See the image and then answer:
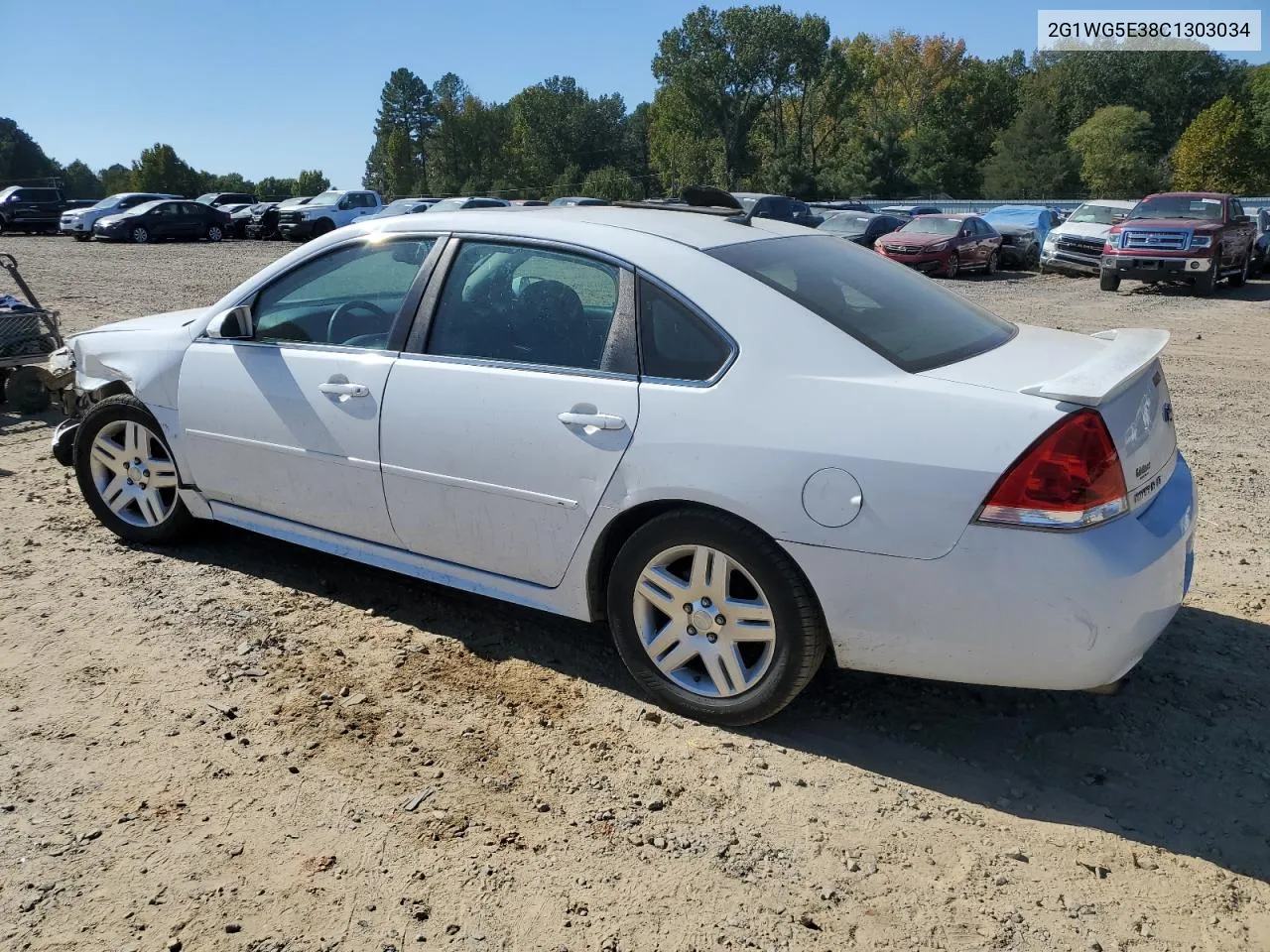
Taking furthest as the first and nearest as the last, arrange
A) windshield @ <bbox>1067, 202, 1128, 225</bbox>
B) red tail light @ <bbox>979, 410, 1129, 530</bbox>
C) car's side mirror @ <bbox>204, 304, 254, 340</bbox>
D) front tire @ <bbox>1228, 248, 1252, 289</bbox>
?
windshield @ <bbox>1067, 202, 1128, 225</bbox>, front tire @ <bbox>1228, 248, 1252, 289</bbox>, car's side mirror @ <bbox>204, 304, 254, 340</bbox>, red tail light @ <bbox>979, 410, 1129, 530</bbox>

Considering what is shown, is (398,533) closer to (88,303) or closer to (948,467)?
(948,467)

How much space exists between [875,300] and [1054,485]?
1036 millimetres

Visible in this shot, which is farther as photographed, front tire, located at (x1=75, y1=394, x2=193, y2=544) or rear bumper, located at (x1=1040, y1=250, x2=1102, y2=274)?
rear bumper, located at (x1=1040, y1=250, x2=1102, y2=274)

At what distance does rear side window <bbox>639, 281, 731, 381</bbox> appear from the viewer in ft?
10.7

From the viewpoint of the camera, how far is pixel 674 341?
3322 mm

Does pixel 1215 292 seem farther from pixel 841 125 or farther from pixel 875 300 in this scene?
pixel 841 125

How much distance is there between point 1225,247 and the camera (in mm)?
17844

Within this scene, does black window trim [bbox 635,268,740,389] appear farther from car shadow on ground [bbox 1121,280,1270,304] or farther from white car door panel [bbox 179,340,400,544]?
car shadow on ground [bbox 1121,280,1270,304]

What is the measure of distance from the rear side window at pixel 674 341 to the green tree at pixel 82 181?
97.9 metres

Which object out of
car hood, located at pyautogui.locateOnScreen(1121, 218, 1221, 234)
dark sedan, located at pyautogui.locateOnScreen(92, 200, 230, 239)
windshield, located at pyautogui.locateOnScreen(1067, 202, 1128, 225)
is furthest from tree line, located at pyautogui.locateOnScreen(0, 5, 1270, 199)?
car hood, located at pyautogui.locateOnScreen(1121, 218, 1221, 234)

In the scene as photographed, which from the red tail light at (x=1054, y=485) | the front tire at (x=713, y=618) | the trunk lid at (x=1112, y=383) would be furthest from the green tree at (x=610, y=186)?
the red tail light at (x=1054, y=485)

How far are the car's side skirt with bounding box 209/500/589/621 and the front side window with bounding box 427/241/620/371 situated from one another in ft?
2.58

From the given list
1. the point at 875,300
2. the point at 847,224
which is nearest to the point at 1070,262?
the point at 847,224

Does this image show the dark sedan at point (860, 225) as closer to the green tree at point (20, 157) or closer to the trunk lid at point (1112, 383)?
the trunk lid at point (1112, 383)
